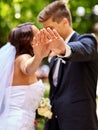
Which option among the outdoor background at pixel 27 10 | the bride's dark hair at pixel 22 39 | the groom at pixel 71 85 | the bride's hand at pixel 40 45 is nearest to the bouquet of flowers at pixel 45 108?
the groom at pixel 71 85

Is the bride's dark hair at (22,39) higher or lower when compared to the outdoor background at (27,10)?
lower

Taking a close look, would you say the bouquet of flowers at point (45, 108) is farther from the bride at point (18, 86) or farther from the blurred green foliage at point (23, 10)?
the blurred green foliage at point (23, 10)

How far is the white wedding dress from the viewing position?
4.69m

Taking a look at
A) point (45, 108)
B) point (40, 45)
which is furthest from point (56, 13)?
point (45, 108)

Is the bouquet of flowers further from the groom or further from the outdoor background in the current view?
the outdoor background

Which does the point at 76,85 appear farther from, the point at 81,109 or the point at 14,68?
the point at 14,68

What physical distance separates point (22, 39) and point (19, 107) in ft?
2.13

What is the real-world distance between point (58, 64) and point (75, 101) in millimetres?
418

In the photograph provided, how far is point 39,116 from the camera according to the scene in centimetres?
529

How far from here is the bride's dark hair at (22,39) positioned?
4766mm

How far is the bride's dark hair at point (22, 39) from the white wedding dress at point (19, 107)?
342 mm

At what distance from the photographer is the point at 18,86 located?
475 centimetres

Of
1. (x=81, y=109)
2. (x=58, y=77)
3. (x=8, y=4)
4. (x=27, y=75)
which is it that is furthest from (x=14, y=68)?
(x=8, y=4)

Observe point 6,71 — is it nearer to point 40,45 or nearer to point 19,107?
point 19,107
